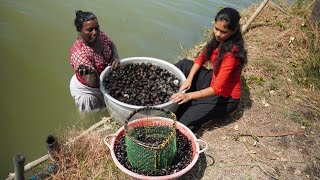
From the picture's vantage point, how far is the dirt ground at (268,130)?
3.47 m

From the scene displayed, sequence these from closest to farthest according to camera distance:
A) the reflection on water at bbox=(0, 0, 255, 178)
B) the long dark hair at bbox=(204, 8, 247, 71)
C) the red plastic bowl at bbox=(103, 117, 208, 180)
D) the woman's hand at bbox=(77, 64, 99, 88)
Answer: the red plastic bowl at bbox=(103, 117, 208, 180), the long dark hair at bbox=(204, 8, 247, 71), the woman's hand at bbox=(77, 64, 99, 88), the reflection on water at bbox=(0, 0, 255, 178)

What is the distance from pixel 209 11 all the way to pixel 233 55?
4.88 m

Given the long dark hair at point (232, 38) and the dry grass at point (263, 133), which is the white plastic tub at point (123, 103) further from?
the long dark hair at point (232, 38)

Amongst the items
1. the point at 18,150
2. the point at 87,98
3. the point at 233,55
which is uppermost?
the point at 233,55

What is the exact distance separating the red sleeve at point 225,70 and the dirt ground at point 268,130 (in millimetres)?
645

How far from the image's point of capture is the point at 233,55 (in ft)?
11.2

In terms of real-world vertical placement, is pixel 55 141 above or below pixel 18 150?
above

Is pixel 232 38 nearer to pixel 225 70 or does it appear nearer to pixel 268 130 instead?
pixel 225 70

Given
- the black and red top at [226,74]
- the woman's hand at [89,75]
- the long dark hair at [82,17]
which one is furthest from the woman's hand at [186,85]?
the long dark hair at [82,17]

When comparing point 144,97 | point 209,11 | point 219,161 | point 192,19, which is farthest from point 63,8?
point 219,161

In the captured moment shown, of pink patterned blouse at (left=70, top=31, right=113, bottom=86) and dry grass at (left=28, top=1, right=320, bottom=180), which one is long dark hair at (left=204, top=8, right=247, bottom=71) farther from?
pink patterned blouse at (left=70, top=31, right=113, bottom=86)

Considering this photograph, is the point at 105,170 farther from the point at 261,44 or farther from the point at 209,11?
the point at 209,11

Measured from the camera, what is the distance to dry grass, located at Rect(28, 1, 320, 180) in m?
3.29

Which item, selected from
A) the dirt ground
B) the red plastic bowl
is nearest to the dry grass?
the dirt ground
